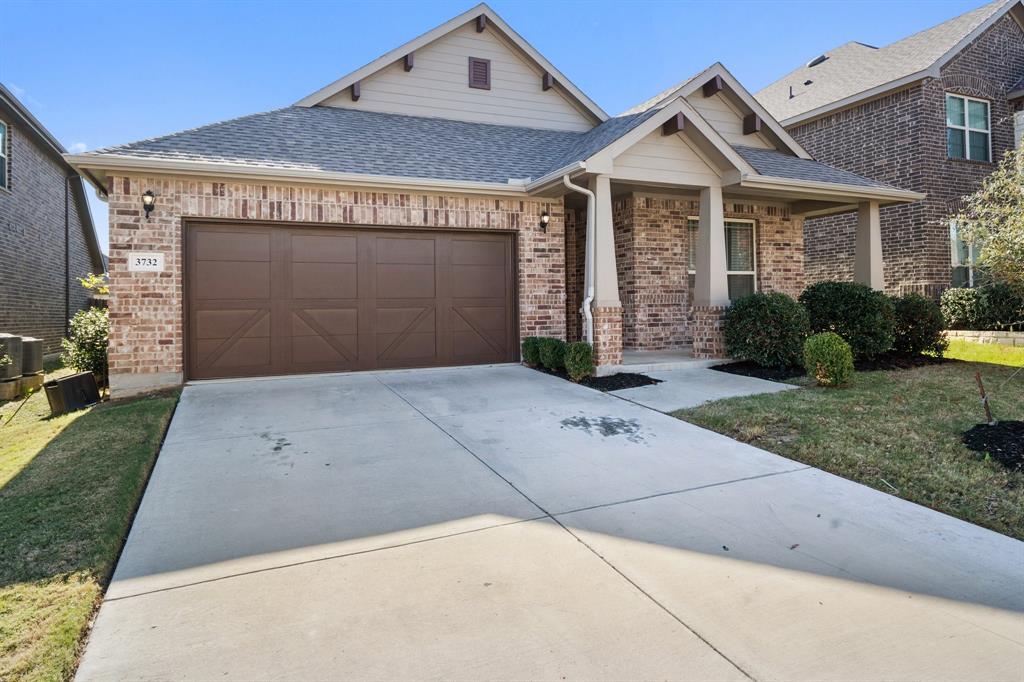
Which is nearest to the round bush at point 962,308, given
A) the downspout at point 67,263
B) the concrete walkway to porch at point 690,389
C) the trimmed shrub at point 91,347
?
the concrete walkway to porch at point 690,389

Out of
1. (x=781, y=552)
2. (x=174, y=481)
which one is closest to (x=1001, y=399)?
(x=781, y=552)

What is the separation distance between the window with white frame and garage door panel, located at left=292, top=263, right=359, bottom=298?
21.4ft

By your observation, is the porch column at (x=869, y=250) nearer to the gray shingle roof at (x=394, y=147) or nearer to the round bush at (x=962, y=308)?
the gray shingle roof at (x=394, y=147)

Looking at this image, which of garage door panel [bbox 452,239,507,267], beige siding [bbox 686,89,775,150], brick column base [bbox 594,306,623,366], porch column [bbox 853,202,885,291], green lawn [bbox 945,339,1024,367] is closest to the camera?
brick column base [bbox 594,306,623,366]

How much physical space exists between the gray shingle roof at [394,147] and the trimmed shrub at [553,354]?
9.04 ft

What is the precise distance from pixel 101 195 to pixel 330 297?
3.42 meters

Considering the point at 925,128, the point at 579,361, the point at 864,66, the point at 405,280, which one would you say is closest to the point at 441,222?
the point at 405,280

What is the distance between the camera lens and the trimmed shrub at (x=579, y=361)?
27.5ft

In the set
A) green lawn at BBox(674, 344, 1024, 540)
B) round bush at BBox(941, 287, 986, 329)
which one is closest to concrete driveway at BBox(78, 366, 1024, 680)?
green lawn at BBox(674, 344, 1024, 540)

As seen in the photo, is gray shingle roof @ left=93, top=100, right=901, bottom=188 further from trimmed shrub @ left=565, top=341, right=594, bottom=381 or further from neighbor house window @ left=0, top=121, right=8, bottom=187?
neighbor house window @ left=0, top=121, right=8, bottom=187

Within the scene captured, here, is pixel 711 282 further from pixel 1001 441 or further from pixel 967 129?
pixel 967 129

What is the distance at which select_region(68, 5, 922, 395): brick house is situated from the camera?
26.9 ft

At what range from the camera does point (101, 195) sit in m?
8.36

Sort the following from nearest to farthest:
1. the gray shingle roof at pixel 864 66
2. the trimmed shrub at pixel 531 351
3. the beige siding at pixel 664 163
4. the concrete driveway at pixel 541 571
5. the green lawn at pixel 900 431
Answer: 1. the concrete driveway at pixel 541 571
2. the green lawn at pixel 900 431
3. the beige siding at pixel 664 163
4. the trimmed shrub at pixel 531 351
5. the gray shingle roof at pixel 864 66
